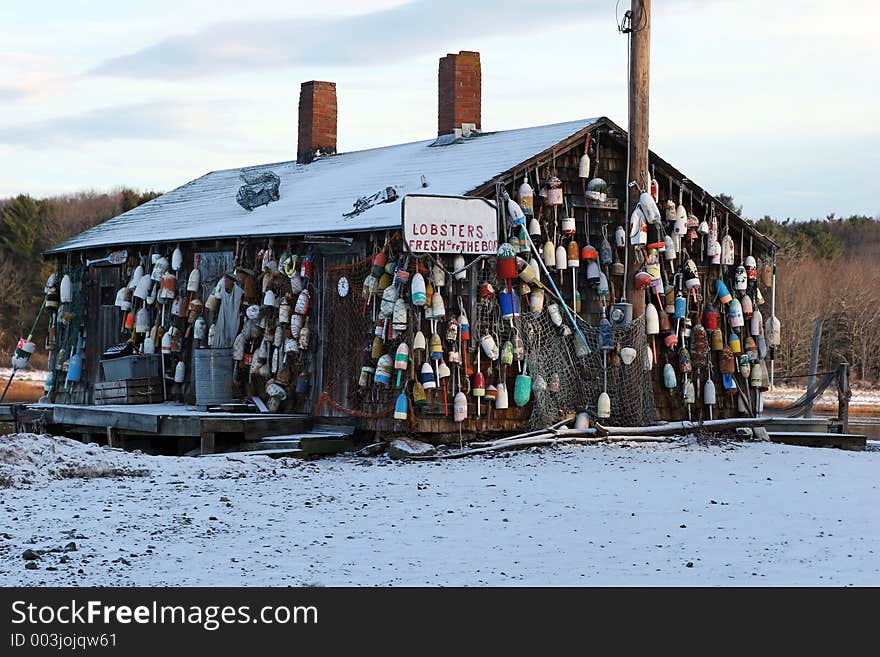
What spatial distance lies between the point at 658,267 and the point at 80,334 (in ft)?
34.6

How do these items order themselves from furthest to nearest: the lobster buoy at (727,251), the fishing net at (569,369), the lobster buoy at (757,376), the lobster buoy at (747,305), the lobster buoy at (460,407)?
the lobster buoy at (757,376), the lobster buoy at (747,305), the lobster buoy at (727,251), the fishing net at (569,369), the lobster buoy at (460,407)

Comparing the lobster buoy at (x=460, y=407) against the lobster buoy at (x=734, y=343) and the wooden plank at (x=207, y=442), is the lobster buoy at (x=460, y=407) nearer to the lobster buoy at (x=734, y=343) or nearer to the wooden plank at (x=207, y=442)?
the wooden plank at (x=207, y=442)

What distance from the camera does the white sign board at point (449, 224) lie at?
1747cm

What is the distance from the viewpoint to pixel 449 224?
17.7m

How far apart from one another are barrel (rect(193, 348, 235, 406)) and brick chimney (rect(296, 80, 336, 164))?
22.8ft

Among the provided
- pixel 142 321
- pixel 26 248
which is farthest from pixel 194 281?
pixel 26 248

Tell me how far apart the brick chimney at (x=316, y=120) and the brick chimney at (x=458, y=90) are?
3.74 metres

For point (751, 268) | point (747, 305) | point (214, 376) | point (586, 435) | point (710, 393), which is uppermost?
point (751, 268)

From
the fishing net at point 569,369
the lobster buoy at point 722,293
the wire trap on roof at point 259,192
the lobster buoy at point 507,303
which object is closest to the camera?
the lobster buoy at point 507,303

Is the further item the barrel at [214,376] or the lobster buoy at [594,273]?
the barrel at [214,376]

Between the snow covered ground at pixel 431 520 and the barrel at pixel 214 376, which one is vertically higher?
the barrel at pixel 214 376

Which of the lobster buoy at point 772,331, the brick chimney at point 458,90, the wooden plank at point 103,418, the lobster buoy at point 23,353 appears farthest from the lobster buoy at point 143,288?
the lobster buoy at point 772,331

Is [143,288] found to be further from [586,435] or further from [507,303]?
[586,435]

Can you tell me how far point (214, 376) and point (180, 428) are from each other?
1802mm
